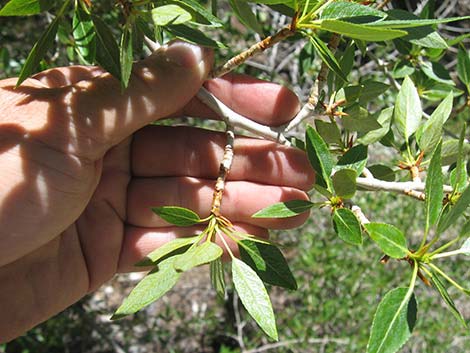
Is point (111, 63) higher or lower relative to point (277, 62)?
higher

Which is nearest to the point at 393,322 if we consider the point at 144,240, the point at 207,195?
the point at 207,195

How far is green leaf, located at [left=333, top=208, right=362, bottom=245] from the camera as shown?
84 cm

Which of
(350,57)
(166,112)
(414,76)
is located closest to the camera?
(350,57)

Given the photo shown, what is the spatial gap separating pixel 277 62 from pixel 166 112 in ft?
8.37

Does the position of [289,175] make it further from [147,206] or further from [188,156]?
[147,206]

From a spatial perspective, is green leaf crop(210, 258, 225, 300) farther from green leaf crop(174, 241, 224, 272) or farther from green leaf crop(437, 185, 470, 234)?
green leaf crop(437, 185, 470, 234)

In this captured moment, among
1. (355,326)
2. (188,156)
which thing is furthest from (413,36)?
(355,326)

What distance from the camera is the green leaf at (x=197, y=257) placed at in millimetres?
710

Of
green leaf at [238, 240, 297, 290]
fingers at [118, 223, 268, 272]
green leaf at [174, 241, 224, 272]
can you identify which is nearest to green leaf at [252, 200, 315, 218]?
green leaf at [238, 240, 297, 290]

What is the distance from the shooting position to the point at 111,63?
85 centimetres

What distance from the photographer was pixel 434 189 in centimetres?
78

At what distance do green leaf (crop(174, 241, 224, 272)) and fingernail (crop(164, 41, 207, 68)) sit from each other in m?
0.39

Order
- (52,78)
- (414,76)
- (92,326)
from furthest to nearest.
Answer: (92,326), (414,76), (52,78)

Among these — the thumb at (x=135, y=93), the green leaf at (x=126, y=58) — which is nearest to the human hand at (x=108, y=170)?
the thumb at (x=135, y=93)
